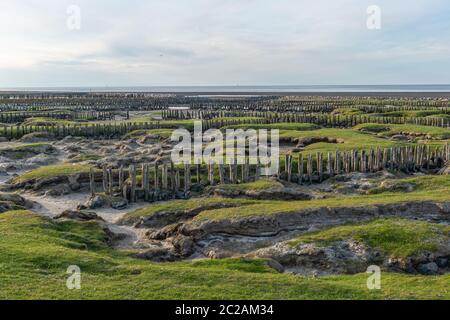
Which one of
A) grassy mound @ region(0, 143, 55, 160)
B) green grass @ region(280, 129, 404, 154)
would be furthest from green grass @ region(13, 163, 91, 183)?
green grass @ region(280, 129, 404, 154)

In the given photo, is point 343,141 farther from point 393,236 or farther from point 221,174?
point 393,236

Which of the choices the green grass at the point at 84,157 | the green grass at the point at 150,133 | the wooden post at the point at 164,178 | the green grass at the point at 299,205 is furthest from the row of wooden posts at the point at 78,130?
the green grass at the point at 299,205

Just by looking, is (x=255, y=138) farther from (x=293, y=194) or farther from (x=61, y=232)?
(x=61, y=232)

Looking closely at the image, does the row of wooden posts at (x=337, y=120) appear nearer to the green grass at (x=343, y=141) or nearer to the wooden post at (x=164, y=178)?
the green grass at (x=343, y=141)

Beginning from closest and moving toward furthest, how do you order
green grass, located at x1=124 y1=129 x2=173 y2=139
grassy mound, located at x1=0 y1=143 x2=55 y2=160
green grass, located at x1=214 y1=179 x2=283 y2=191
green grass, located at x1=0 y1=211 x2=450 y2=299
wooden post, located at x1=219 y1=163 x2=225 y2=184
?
green grass, located at x1=0 y1=211 x2=450 y2=299
green grass, located at x1=214 y1=179 x2=283 y2=191
wooden post, located at x1=219 y1=163 x2=225 y2=184
grassy mound, located at x1=0 y1=143 x2=55 y2=160
green grass, located at x1=124 y1=129 x2=173 y2=139

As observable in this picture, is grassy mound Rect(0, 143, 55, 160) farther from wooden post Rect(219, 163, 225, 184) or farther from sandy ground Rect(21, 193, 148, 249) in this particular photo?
wooden post Rect(219, 163, 225, 184)

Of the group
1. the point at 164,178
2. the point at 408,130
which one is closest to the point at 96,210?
the point at 164,178
